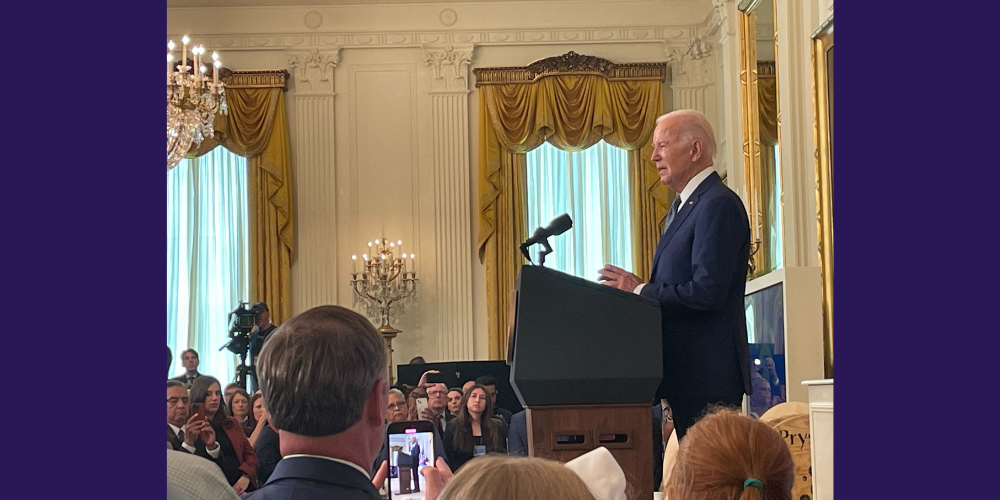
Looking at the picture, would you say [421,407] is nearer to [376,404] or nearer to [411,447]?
[411,447]

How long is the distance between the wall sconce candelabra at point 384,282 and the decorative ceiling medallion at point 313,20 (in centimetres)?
233

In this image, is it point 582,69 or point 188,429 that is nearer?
point 188,429

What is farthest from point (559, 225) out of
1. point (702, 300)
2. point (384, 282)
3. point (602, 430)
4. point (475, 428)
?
point (384, 282)

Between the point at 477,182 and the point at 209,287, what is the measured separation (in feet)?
9.62

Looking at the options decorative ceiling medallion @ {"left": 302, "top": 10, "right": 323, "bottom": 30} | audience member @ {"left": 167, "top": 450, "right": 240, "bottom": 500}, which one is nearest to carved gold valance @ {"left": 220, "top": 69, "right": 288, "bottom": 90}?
decorative ceiling medallion @ {"left": 302, "top": 10, "right": 323, "bottom": 30}

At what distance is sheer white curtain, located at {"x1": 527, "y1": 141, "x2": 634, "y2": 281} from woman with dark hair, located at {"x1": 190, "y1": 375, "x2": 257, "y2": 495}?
6.46m

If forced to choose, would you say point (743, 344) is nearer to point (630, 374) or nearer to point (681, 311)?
point (681, 311)

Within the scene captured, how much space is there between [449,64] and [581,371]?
883 centimetres

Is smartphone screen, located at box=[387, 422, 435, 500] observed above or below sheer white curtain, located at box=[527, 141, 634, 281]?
below

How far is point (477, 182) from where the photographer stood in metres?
10.9

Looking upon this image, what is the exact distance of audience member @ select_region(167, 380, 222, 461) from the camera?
4.22 meters

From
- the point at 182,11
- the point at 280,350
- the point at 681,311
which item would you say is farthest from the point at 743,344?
the point at 182,11

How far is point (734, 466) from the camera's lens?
152 centimetres

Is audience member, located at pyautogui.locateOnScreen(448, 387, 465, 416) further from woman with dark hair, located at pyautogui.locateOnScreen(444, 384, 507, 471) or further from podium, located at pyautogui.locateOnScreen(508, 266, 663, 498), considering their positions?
podium, located at pyautogui.locateOnScreen(508, 266, 663, 498)
